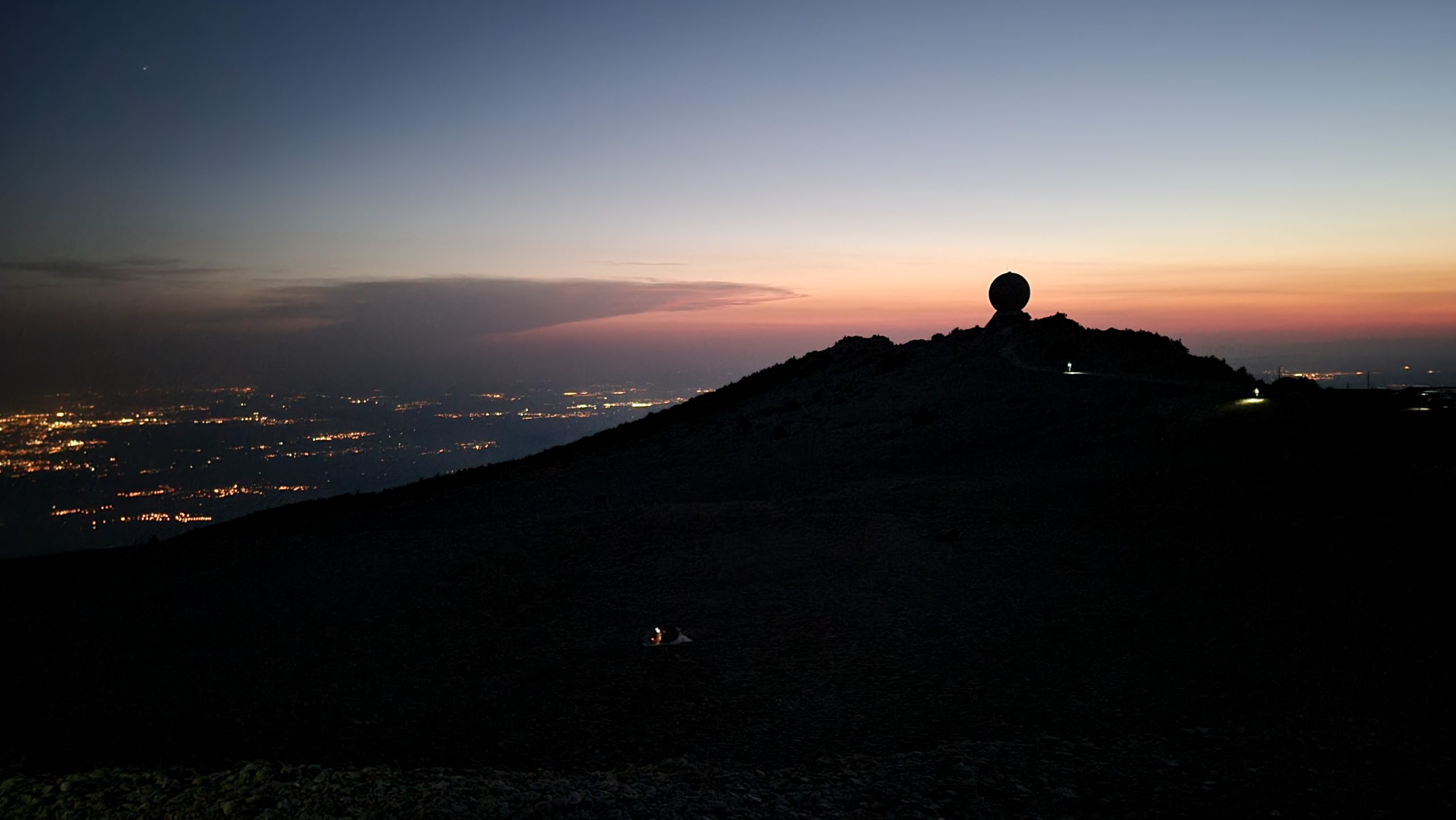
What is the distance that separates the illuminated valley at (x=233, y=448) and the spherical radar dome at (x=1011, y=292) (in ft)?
84.1

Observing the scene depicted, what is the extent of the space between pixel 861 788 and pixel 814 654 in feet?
10.5

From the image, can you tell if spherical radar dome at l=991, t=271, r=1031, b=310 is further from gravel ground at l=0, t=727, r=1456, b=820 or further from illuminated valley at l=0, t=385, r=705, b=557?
gravel ground at l=0, t=727, r=1456, b=820

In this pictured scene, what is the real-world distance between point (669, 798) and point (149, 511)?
5983 centimetres

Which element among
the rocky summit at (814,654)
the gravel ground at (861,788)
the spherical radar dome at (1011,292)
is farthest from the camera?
the spherical radar dome at (1011,292)

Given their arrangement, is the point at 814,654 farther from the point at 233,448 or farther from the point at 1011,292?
the point at 233,448

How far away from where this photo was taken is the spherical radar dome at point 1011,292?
40625 millimetres

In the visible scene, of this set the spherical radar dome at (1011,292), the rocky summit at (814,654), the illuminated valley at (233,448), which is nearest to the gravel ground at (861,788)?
the rocky summit at (814,654)

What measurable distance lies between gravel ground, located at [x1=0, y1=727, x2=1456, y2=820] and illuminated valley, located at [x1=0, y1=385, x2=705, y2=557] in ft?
92.5

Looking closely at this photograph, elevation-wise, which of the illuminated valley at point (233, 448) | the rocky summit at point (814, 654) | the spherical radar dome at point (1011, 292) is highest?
the spherical radar dome at point (1011, 292)

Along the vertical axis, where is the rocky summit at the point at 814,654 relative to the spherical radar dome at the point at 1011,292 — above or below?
below

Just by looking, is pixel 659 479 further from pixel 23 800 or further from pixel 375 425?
pixel 375 425

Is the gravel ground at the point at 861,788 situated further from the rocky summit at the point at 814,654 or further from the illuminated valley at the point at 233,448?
the illuminated valley at the point at 233,448

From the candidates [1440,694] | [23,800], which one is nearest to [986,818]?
[1440,694]

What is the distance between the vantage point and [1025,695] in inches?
318
